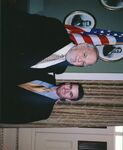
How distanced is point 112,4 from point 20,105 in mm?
784

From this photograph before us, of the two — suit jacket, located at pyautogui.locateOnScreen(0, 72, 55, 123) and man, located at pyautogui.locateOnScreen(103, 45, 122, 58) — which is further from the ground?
man, located at pyautogui.locateOnScreen(103, 45, 122, 58)

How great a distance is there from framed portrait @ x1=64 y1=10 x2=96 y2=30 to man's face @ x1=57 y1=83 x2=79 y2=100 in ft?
1.12

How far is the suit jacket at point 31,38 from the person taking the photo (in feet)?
5.37

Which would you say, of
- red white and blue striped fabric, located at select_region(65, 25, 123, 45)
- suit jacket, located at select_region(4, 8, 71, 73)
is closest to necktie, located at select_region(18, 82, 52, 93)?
suit jacket, located at select_region(4, 8, 71, 73)

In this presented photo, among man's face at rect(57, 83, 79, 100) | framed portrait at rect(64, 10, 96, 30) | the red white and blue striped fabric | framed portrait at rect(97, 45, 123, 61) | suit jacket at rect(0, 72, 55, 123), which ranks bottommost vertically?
suit jacket at rect(0, 72, 55, 123)

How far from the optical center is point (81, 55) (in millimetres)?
1613

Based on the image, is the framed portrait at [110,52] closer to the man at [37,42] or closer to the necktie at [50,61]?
the man at [37,42]

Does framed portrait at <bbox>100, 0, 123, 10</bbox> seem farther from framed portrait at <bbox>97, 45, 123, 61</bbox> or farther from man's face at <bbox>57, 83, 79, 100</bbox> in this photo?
man's face at <bbox>57, 83, 79, 100</bbox>

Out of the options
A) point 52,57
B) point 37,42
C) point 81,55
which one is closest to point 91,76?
point 81,55

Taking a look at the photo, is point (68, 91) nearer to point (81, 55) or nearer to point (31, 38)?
point (81, 55)

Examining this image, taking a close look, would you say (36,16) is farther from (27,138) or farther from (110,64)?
(27,138)

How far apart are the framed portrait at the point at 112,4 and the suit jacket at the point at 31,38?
0.28 metres

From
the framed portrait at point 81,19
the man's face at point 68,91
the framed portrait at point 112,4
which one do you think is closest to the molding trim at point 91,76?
the man's face at point 68,91

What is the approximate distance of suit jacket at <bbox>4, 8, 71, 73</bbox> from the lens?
164 centimetres
